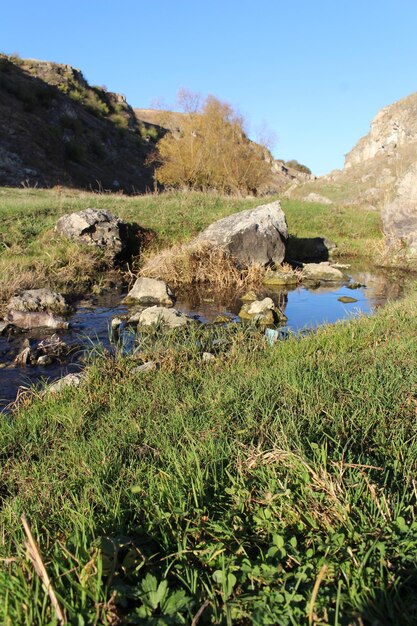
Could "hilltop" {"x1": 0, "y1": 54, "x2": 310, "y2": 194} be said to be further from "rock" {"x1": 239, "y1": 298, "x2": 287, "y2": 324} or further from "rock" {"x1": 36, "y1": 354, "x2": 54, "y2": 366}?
"rock" {"x1": 36, "y1": 354, "x2": 54, "y2": 366}

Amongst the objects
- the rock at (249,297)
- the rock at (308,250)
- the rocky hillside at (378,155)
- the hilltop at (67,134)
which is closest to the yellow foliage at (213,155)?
the hilltop at (67,134)

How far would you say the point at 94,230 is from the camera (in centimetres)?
1363

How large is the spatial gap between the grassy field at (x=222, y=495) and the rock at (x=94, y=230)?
8.82m

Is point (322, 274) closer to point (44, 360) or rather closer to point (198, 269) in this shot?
point (198, 269)

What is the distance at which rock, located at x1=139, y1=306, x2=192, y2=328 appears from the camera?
8.36 meters

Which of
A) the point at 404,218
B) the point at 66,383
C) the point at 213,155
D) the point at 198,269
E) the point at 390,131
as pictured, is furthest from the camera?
the point at 390,131

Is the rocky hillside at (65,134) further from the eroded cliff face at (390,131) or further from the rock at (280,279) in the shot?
the eroded cliff face at (390,131)

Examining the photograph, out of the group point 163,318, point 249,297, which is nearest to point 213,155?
point 249,297

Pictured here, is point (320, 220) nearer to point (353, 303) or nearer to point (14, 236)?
point (353, 303)

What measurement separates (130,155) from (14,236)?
3788 cm

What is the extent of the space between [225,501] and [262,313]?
7.23 m

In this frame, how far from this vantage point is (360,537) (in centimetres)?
197

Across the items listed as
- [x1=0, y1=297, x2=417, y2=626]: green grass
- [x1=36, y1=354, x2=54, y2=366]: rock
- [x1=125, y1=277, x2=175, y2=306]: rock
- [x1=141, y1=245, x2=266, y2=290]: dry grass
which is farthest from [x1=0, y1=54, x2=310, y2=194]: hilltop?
[x1=0, y1=297, x2=417, y2=626]: green grass

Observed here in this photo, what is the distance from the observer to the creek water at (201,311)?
255 inches
